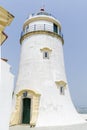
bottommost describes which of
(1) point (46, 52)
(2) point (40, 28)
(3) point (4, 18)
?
(3) point (4, 18)

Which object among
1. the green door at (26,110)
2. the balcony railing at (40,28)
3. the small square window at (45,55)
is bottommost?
the green door at (26,110)

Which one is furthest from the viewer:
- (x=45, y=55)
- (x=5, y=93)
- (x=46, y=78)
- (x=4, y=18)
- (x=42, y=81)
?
(x=45, y=55)

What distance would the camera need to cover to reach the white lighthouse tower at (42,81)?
1673cm

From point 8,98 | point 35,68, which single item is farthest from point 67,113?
point 8,98

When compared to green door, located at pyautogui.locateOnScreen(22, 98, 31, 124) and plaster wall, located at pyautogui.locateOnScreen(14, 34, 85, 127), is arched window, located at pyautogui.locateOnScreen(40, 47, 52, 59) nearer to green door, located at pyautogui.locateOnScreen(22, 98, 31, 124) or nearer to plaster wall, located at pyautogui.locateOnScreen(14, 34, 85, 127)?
plaster wall, located at pyautogui.locateOnScreen(14, 34, 85, 127)

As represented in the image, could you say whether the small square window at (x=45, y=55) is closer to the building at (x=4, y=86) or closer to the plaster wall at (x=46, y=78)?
the plaster wall at (x=46, y=78)

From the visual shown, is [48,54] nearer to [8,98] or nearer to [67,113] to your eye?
[67,113]

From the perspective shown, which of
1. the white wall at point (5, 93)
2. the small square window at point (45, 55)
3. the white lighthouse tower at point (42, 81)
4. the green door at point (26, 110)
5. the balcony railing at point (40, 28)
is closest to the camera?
the white wall at point (5, 93)

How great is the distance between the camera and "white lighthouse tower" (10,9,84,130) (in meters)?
16.7

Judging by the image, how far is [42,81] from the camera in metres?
17.9

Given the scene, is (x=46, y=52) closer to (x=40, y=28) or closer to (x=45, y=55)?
(x=45, y=55)

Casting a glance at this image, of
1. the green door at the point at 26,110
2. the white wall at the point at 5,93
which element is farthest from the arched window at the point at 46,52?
the white wall at the point at 5,93

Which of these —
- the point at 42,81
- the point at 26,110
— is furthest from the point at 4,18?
the point at 26,110

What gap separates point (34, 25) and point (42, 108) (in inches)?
356
